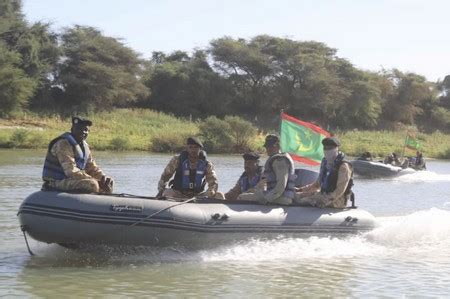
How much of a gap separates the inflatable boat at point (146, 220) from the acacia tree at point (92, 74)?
3177 cm

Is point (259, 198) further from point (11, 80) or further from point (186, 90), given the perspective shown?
point (186, 90)

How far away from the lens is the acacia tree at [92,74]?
127ft

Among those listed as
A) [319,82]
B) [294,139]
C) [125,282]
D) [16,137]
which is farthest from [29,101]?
[125,282]

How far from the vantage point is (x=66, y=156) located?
7102mm

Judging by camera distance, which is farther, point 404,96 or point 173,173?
point 404,96

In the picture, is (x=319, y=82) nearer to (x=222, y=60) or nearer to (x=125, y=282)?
(x=222, y=60)

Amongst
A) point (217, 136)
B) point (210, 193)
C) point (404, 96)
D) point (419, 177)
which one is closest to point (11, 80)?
point (217, 136)

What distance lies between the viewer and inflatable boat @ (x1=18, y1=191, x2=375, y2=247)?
7.00 m

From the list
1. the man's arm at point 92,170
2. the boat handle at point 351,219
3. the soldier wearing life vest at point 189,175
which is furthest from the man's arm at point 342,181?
the man's arm at point 92,170

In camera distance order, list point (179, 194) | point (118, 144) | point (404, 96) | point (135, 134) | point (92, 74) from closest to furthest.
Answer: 1. point (179, 194)
2. point (118, 144)
3. point (135, 134)
4. point (92, 74)
5. point (404, 96)

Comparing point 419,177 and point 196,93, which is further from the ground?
point 196,93

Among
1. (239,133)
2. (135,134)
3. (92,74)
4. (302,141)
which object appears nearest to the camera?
(302,141)

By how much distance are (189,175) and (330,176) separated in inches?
71.1

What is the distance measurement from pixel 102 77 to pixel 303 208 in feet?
105
